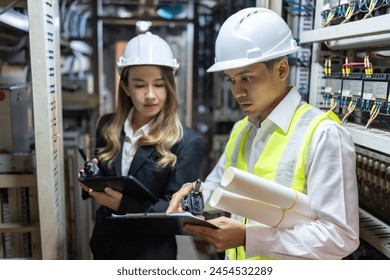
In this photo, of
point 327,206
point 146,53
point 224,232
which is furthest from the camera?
point 146,53

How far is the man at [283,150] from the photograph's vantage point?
855 millimetres

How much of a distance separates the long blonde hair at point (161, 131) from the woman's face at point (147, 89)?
15mm

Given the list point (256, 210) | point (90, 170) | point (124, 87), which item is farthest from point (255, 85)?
point (90, 170)

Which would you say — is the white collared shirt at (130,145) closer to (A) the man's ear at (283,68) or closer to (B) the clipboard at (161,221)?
(B) the clipboard at (161,221)

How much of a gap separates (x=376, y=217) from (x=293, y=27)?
2.38 feet

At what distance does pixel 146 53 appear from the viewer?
107cm

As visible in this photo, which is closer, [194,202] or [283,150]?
[283,150]

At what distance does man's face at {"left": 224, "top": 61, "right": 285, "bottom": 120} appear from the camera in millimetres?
926

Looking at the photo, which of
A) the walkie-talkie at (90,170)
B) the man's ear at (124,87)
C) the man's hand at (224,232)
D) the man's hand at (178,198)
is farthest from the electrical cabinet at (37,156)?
the man's hand at (224,232)

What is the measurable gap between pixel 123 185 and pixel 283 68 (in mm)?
569

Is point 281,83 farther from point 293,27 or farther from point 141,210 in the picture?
point 141,210

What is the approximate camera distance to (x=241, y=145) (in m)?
1.13

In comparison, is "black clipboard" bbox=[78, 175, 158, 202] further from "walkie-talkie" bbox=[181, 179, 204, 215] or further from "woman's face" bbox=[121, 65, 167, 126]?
"woman's face" bbox=[121, 65, 167, 126]

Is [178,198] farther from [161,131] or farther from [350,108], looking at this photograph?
[350,108]
